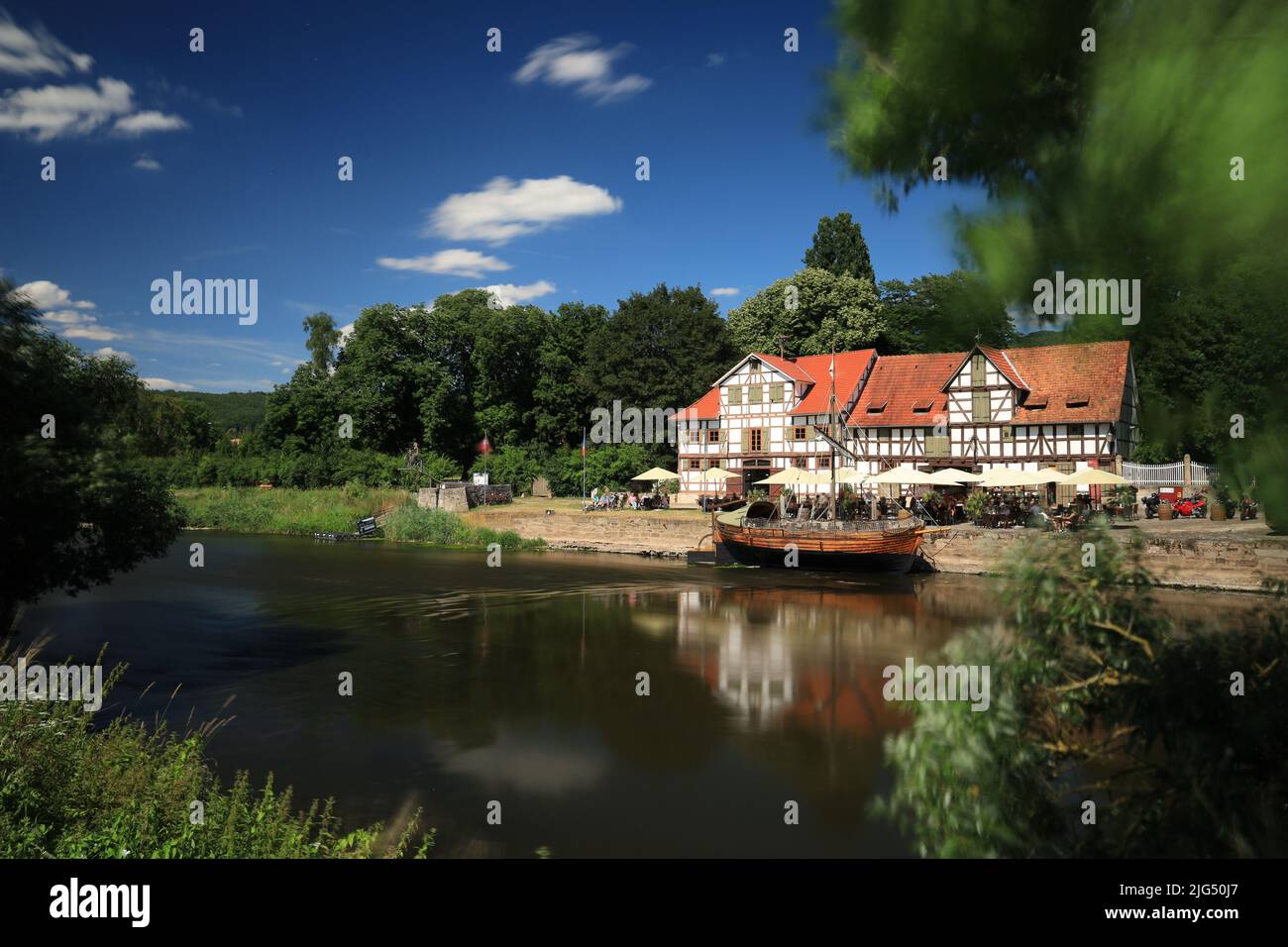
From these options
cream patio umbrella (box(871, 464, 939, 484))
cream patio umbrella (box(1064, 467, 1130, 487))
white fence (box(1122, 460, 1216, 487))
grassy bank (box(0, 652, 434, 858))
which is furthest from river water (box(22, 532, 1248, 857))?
white fence (box(1122, 460, 1216, 487))

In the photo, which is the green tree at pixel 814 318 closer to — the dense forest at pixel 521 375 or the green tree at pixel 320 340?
the dense forest at pixel 521 375

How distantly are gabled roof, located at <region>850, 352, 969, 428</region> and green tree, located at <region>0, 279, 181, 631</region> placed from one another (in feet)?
110

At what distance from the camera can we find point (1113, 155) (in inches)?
171

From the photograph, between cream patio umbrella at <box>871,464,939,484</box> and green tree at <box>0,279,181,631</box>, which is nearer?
green tree at <box>0,279,181,631</box>

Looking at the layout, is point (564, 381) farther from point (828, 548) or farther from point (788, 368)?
point (828, 548)

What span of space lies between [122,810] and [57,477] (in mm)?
8042

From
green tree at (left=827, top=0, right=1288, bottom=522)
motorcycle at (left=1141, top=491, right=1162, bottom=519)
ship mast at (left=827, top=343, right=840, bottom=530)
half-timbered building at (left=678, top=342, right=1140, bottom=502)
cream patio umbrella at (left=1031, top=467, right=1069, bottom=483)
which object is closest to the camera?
green tree at (left=827, top=0, right=1288, bottom=522)

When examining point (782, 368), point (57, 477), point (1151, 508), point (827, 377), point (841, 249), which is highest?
point (841, 249)

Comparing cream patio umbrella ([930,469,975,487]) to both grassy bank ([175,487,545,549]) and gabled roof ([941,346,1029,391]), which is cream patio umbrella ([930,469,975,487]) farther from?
grassy bank ([175,487,545,549])

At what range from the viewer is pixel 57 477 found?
12.4 metres

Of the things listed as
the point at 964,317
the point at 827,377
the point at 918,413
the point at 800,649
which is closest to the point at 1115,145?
the point at 964,317

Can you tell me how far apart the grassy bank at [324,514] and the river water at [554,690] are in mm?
13185

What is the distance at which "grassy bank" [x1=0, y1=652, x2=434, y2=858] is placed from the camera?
6070 mm
